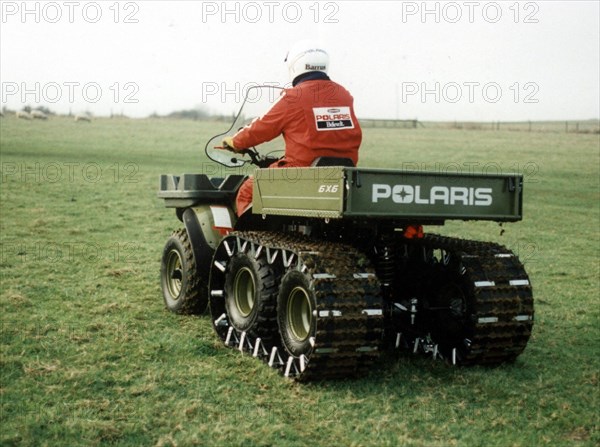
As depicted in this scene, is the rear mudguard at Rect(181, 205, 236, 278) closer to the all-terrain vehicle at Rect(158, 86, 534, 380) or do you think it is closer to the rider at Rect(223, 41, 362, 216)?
the all-terrain vehicle at Rect(158, 86, 534, 380)

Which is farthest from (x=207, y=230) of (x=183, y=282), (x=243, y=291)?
(x=243, y=291)

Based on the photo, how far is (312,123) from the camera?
6.73 metres

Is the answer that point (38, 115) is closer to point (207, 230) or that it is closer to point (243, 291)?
point (207, 230)

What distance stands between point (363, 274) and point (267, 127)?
1.75m

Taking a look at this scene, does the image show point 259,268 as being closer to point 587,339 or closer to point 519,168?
point 587,339

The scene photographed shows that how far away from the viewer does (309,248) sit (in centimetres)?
600

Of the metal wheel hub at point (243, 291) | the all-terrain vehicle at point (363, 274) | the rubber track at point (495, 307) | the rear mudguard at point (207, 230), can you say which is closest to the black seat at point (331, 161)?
the all-terrain vehicle at point (363, 274)

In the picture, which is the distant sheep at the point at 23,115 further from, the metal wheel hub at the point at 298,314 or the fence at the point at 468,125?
the metal wheel hub at the point at 298,314

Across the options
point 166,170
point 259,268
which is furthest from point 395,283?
point 166,170

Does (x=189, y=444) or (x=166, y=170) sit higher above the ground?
(x=166, y=170)

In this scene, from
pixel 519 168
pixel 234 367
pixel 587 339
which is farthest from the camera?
pixel 519 168

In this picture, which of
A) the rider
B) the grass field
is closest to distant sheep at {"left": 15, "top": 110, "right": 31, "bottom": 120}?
the grass field

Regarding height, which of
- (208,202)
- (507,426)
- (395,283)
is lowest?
(507,426)

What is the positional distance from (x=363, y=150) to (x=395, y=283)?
2693cm
